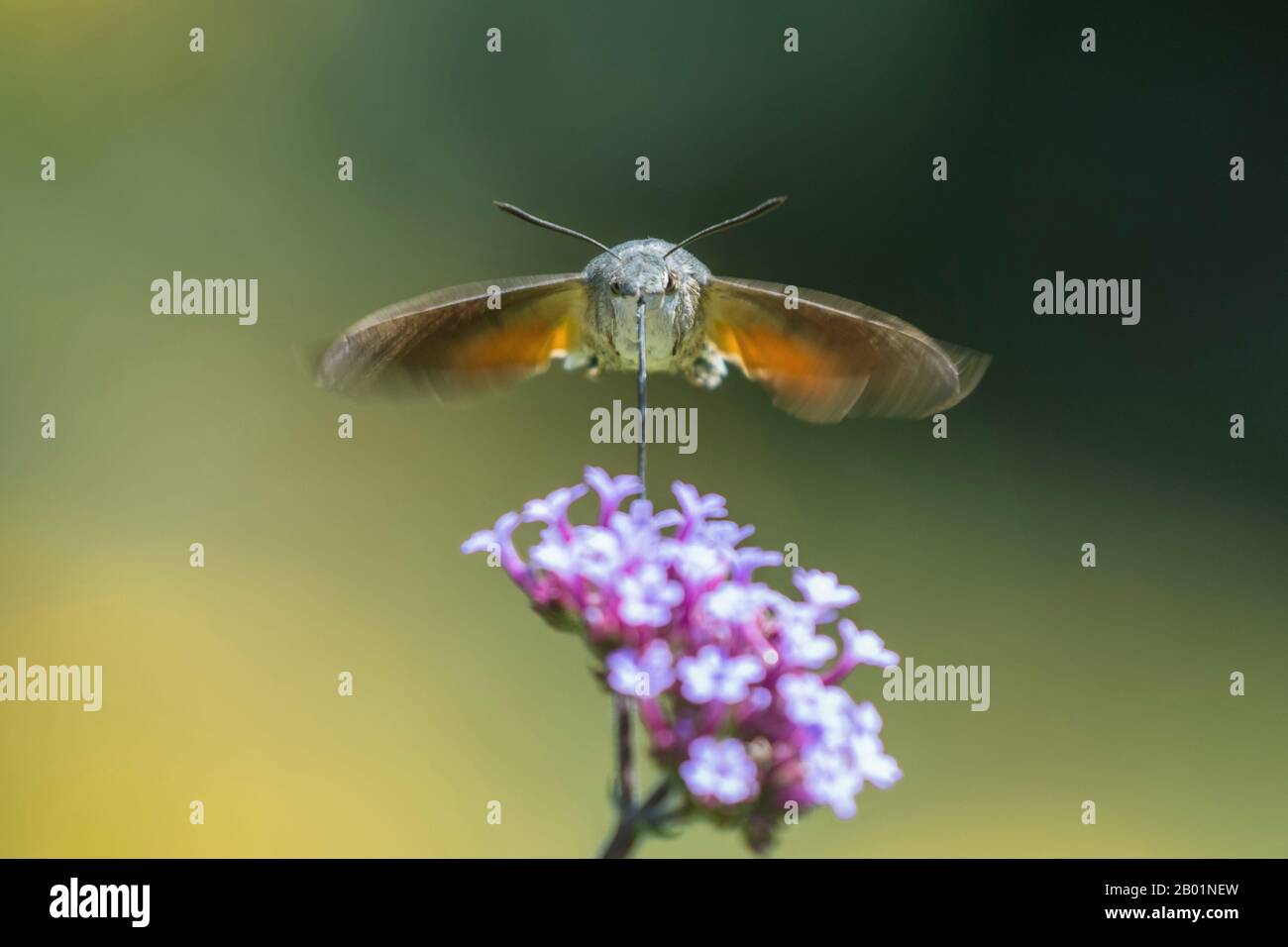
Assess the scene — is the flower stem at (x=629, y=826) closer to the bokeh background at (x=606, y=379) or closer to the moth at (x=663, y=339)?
the moth at (x=663, y=339)

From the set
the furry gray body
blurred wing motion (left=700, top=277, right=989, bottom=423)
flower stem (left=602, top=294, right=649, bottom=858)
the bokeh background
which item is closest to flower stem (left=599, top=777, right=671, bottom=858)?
flower stem (left=602, top=294, right=649, bottom=858)

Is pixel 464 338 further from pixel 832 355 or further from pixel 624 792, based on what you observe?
pixel 624 792

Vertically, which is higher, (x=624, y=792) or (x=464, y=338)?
(x=464, y=338)

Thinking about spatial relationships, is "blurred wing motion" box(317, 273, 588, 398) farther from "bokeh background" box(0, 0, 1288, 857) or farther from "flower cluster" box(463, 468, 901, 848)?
"bokeh background" box(0, 0, 1288, 857)

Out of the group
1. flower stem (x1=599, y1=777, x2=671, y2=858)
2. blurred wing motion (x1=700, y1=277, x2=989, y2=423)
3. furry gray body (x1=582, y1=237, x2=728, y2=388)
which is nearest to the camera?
flower stem (x1=599, y1=777, x2=671, y2=858)

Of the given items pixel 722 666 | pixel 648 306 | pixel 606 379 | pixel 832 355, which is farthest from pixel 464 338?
pixel 606 379

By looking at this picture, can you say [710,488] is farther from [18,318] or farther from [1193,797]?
[18,318]
